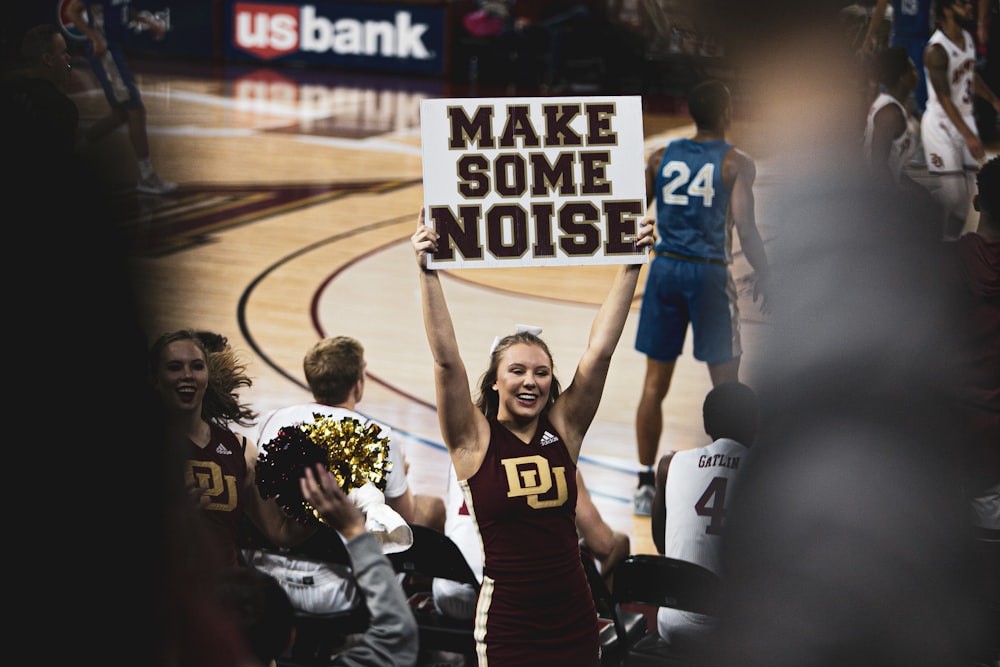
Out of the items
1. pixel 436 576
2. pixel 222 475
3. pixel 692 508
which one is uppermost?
pixel 222 475

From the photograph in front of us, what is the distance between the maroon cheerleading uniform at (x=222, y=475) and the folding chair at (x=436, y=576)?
A: 1.65 ft

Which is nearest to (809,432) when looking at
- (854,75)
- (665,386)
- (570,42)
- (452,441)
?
(854,75)

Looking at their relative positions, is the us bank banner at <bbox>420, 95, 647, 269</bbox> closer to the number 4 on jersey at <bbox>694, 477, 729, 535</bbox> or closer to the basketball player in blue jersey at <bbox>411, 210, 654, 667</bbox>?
the basketball player in blue jersey at <bbox>411, 210, 654, 667</bbox>

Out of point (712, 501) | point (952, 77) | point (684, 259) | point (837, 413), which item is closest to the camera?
point (837, 413)

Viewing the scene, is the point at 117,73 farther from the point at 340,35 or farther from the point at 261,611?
the point at 340,35

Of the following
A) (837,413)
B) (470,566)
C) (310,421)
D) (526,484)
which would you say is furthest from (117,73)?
(837,413)

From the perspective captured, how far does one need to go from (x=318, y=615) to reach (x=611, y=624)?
0.84 meters

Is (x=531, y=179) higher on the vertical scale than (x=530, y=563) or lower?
higher

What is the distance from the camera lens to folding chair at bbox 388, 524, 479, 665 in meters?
3.27

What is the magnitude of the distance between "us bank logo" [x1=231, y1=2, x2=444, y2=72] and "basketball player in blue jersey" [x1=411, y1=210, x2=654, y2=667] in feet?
50.2

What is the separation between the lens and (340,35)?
58.3 feet

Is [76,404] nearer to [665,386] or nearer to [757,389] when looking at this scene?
[757,389]

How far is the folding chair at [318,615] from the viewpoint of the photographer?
334 cm

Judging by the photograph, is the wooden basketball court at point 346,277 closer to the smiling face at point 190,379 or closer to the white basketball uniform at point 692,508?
the white basketball uniform at point 692,508
